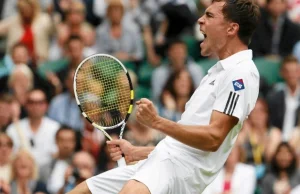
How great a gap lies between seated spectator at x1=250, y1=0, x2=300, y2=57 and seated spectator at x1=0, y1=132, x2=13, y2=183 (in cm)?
392

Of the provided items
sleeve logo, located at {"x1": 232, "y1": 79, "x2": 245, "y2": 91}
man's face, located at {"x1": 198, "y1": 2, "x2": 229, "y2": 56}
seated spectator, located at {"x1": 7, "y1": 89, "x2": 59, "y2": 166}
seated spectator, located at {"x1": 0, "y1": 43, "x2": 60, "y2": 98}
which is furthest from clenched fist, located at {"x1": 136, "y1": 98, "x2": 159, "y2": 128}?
seated spectator, located at {"x1": 0, "y1": 43, "x2": 60, "y2": 98}

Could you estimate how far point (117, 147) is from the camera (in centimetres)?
775

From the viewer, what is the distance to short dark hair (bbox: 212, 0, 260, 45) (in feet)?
24.4

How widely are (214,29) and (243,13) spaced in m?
0.24

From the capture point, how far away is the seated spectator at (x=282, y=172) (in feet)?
37.5

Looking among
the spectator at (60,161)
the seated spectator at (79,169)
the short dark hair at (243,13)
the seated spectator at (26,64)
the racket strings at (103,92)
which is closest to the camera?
the short dark hair at (243,13)

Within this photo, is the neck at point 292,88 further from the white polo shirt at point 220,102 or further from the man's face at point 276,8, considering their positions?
the white polo shirt at point 220,102

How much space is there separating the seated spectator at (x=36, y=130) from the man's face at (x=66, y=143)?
19cm

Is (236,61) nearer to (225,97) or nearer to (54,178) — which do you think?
(225,97)

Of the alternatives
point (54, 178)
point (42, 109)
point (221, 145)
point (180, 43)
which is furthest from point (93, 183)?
point (180, 43)

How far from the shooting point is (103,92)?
29.4 ft

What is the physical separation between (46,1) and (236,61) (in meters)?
7.59

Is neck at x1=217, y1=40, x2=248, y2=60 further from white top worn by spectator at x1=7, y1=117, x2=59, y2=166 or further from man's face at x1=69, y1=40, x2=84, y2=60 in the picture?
man's face at x1=69, y1=40, x2=84, y2=60

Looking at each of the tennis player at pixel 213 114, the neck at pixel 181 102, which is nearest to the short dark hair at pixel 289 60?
the neck at pixel 181 102
